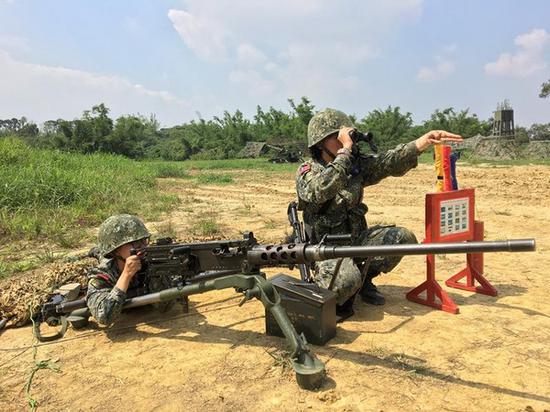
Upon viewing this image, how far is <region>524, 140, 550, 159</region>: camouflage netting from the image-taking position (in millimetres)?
25203

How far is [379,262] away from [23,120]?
266 ft

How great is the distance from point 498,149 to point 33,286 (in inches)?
1036

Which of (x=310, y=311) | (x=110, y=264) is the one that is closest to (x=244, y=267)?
(x=310, y=311)

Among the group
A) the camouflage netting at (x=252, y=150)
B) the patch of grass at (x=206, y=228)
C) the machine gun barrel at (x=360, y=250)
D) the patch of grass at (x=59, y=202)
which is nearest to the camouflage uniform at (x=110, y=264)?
the machine gun barrel at (x=360, y=250)

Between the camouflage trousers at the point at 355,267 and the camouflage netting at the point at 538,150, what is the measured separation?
80.9ft

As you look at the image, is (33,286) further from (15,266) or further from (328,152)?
(328,152)

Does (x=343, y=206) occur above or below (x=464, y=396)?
above

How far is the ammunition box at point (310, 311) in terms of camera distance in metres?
3.46

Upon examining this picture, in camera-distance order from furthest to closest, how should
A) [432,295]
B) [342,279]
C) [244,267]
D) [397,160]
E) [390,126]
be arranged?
[390,126], [397,160], [432,295], [342,279], [244,267]

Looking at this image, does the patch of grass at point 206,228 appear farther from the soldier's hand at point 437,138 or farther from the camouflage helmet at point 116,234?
the soldier's hand at point 437,138

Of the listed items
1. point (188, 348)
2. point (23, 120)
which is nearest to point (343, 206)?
point (188, 348)

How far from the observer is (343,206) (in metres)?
4.30

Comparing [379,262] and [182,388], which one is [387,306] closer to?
[379,262]

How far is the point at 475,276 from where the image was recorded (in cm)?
456
